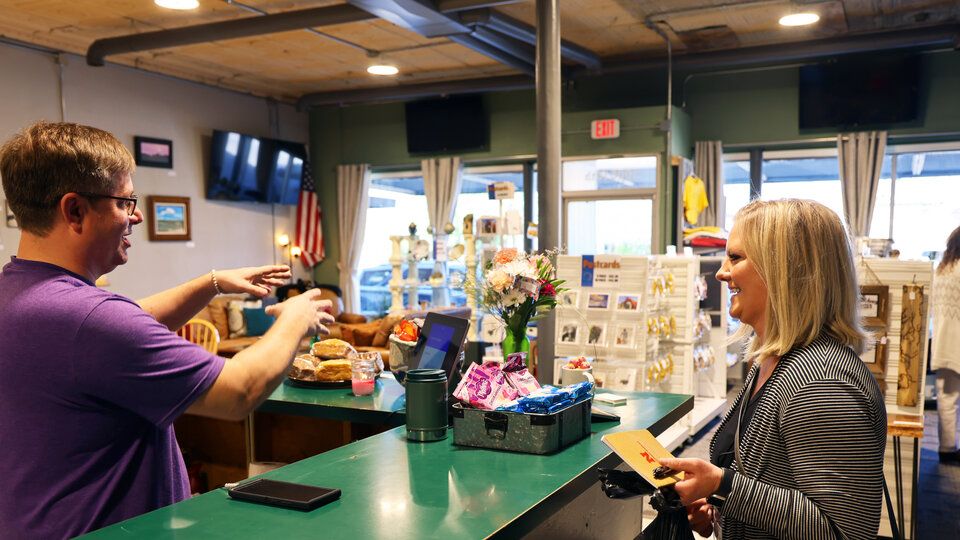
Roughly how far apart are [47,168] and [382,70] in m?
7.44

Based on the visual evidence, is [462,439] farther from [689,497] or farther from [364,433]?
[364,433]

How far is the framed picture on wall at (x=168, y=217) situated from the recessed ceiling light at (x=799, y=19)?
661 cm

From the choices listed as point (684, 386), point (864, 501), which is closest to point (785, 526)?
point (864, 501)

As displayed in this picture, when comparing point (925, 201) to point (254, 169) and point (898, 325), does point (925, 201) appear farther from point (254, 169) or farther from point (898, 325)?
point (254, 169)

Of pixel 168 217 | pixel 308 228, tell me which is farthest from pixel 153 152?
pixel 308 228

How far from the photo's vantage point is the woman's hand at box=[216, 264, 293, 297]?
2.10 metres

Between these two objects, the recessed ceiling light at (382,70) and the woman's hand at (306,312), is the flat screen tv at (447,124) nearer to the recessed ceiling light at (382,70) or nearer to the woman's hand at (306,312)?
the recessed ceiling light at (382,70)

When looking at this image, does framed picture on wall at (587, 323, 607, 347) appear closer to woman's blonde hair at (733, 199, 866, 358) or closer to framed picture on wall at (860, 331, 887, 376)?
framed picture on wall at (860, 331, 887, 376)

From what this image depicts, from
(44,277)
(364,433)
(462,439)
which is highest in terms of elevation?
(44,277)

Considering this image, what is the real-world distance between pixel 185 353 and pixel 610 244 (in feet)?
24.3

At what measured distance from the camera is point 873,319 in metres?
3.71

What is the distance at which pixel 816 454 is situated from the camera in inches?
56.5

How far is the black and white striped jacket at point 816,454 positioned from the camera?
1418mm

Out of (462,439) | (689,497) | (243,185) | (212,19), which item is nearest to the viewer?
(689,497)
